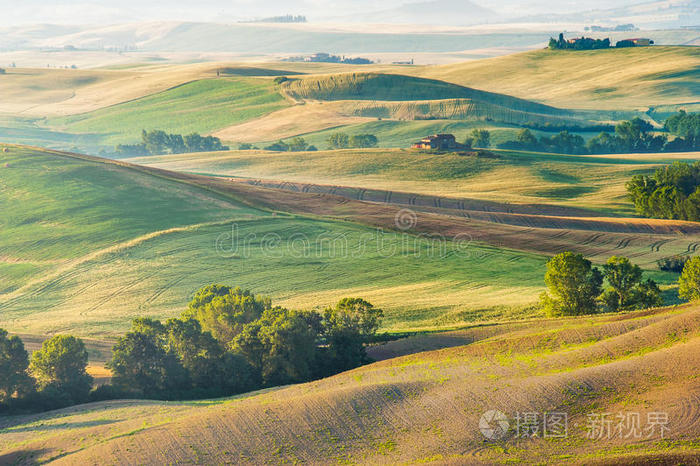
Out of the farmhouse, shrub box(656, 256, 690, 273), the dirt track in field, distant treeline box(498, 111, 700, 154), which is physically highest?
the farmhouse

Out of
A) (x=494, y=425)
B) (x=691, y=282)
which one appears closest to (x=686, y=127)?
(x=691, y=282)

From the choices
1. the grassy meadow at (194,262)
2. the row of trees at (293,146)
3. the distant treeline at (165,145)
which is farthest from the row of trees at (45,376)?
the distant treeline at (165,145)

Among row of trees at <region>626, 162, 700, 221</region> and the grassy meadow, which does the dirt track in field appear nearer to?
the grassy meadow

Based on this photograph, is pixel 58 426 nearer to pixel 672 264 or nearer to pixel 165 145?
pixel 672 264

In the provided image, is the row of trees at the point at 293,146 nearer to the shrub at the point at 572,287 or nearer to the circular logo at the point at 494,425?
the shrub at the point at 572,287

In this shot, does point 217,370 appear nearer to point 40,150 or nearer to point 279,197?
point 279,197

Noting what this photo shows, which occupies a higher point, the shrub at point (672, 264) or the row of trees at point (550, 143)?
the row of trees at point (550, 143)

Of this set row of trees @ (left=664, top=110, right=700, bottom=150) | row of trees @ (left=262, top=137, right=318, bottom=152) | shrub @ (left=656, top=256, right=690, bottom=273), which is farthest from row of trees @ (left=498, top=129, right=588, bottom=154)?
shrub @ (left=656, top=256, right=690, bottom=273)

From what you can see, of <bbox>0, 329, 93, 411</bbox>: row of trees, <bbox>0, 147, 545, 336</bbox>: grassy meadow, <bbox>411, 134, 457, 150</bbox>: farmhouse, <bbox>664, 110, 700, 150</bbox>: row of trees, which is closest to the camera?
<bbox>0, 329, 93, 411</bbox>: row of trees
